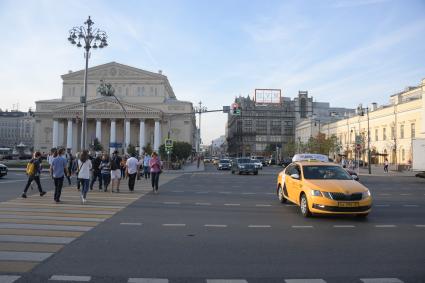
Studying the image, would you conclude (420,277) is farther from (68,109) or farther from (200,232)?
(68,109)

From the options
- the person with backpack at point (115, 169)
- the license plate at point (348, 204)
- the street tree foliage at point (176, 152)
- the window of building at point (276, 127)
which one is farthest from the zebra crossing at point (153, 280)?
the window of building at point (276, 127)

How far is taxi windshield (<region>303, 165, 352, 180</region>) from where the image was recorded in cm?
1307

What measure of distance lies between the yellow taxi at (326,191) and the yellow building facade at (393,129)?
1817 inches

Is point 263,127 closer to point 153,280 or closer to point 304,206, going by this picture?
point 304,206

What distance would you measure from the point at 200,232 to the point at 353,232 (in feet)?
11.9

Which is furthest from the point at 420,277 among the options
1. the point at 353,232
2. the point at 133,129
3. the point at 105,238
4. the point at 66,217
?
the point at 133,129

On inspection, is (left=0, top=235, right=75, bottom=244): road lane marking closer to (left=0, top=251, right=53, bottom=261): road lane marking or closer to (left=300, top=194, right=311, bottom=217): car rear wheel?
(left=0, top=251, right=53, bottom=261): road lane marking

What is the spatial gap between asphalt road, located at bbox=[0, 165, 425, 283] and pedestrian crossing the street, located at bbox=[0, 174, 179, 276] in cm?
28

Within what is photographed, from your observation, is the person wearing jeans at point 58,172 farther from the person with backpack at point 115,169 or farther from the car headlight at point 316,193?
the car headlight at point 316,193

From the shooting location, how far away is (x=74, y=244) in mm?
8195

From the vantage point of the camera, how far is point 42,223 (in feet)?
33.9

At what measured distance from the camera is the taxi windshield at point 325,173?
1307 centimetres

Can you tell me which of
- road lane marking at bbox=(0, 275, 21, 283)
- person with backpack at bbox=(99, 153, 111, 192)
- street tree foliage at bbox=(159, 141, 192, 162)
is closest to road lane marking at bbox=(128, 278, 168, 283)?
road lane marking at bbox=(0, 275, 21, 283)

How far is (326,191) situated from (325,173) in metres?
1.89
